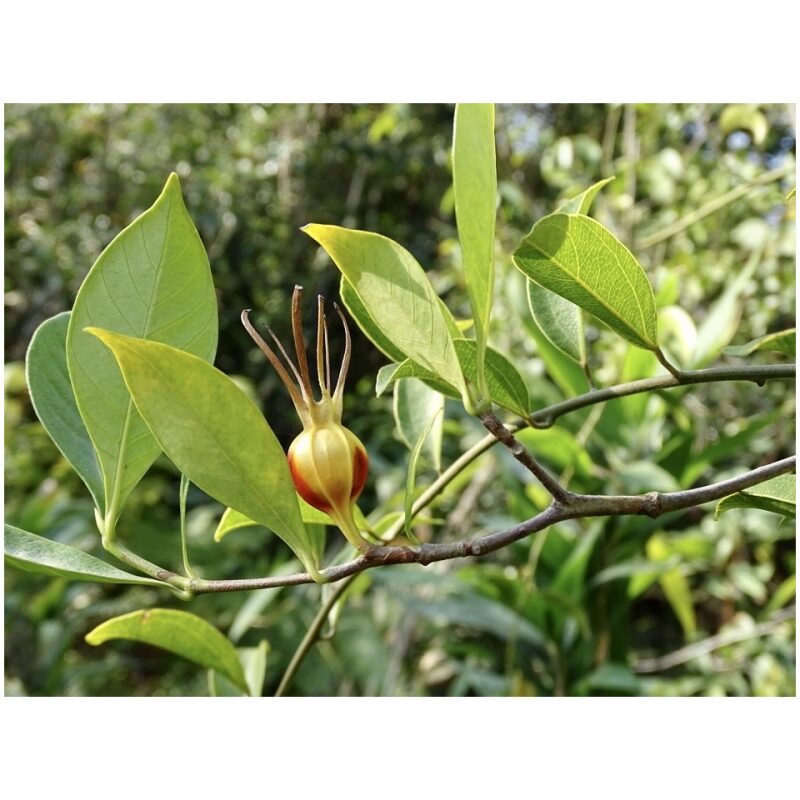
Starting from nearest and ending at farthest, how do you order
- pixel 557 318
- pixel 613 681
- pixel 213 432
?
pixel 213 432, pixel 557 318, pixel 613 681

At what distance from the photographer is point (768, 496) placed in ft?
0.93

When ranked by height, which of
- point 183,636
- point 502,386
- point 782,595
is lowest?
point 782,595

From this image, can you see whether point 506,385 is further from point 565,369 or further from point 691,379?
point 565,369

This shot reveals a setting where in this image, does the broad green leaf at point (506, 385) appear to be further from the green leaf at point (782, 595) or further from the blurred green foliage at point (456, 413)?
the green leaf at point (782, 595)

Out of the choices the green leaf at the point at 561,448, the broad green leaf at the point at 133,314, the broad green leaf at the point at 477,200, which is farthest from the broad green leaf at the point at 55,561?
the green leaf at the point at 561,448

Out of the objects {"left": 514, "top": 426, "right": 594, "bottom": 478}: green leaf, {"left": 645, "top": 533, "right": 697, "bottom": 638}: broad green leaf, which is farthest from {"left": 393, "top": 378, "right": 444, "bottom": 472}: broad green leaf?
{"left": 645, "top": 533, "right": 697, "bottom": 638}: broad green leaf

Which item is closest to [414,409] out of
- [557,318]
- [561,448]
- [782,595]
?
[557,318]

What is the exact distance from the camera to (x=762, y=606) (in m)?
1.72

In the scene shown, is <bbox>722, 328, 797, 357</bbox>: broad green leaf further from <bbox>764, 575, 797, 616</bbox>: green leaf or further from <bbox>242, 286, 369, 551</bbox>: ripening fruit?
<bbox>764, 575, 797, 616</bbox>: green leaf

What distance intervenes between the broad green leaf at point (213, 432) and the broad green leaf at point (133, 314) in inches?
1.5

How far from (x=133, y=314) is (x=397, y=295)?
77 millimetres

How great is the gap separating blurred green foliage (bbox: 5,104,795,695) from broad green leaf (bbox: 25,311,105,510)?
450mm

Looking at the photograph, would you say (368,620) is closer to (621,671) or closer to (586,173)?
(621,671)
